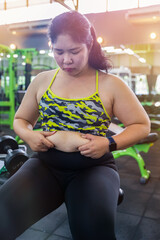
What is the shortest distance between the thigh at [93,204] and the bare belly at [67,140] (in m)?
0.09

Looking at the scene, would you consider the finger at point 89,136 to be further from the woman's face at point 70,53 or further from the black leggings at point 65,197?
the woman's face at point 70,53

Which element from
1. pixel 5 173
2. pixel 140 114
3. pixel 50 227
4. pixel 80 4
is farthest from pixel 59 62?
pixel 80 4

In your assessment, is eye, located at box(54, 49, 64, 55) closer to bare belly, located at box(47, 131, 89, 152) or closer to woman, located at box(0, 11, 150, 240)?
woman, located at box(0, 11, 150, 240)

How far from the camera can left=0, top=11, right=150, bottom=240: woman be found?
79cm

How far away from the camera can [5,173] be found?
4.31 ft

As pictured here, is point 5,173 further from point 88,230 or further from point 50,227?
point 88,230

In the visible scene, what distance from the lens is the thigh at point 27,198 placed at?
77 cm

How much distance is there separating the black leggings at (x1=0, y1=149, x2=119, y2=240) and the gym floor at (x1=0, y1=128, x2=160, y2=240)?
418 millimetres

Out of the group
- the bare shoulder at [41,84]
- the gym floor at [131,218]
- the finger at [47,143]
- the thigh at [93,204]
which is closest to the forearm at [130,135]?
the thigh at [93,204]

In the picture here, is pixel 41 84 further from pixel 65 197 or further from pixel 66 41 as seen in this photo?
pixel 65 197

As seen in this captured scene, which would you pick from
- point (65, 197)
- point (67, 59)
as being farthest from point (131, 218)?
point (67, 59)

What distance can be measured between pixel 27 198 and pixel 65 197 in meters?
0.12

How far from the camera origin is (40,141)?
89cm

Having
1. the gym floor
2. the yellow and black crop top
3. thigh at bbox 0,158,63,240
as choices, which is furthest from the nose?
the gym floor
